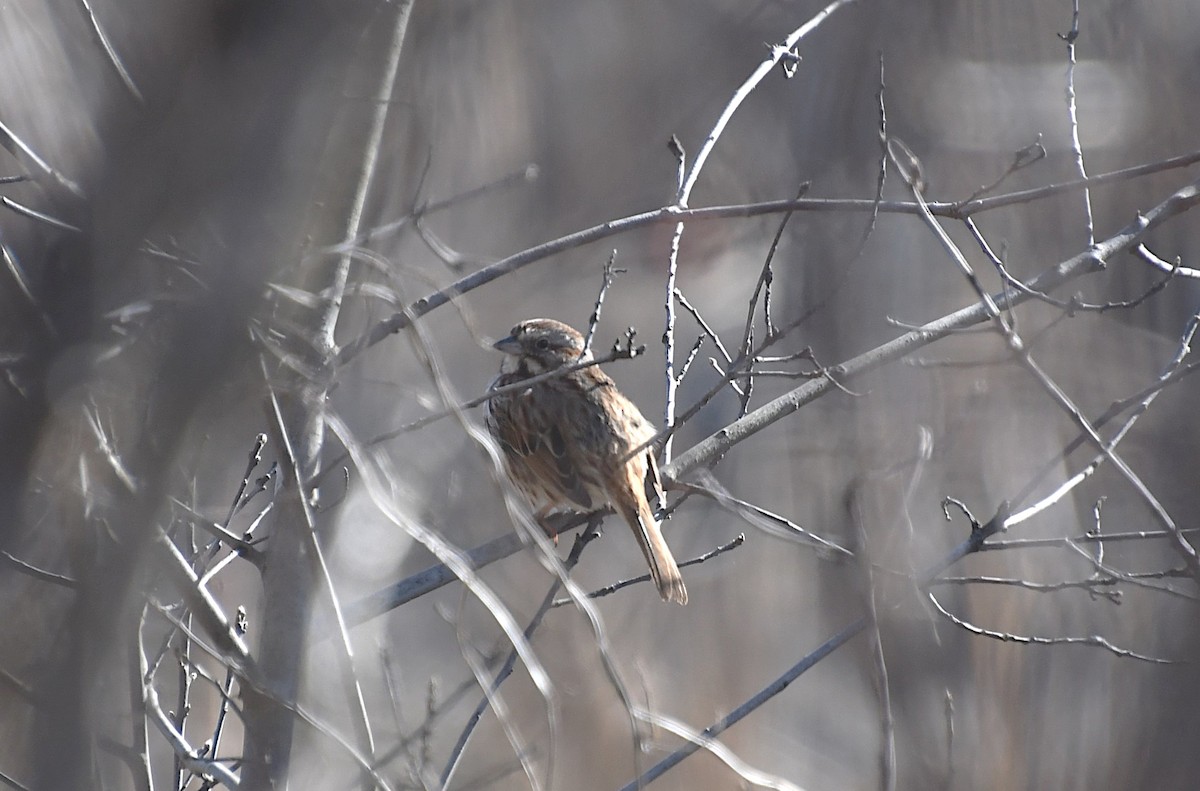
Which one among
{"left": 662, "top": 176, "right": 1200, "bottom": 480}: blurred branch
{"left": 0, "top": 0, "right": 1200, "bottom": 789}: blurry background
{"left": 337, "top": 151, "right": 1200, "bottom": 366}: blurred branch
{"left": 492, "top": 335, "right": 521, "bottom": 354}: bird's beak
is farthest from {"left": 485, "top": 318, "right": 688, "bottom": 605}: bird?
{"left": 337, "top": 151, "right": 1200, "bottom": 366}: blurred branch

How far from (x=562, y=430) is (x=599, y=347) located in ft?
18.9

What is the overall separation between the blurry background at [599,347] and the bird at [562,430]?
406 millimetres

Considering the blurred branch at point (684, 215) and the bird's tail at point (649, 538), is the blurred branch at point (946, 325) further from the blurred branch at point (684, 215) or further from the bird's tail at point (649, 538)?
the bird's tail at point (649, 538)

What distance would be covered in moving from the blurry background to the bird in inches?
16.0

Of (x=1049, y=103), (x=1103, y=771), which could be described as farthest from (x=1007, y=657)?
(x=1049, y=103)

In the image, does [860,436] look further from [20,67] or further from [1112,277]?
[20,67]

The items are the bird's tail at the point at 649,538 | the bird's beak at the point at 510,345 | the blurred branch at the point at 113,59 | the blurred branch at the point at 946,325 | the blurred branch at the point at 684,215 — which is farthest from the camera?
the bird's beak at the point at 510,345

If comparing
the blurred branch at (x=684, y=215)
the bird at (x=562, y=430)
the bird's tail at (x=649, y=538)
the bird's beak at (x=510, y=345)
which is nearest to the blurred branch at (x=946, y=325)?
the blurred branch at (x=684, y=215)

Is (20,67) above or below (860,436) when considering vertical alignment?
below

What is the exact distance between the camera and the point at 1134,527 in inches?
344

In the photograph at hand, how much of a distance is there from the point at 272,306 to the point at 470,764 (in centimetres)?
651

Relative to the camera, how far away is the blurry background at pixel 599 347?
1.63m

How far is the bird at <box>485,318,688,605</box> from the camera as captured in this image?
4828 mm

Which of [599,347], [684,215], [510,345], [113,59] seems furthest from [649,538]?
[599,347]
